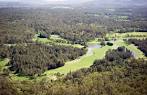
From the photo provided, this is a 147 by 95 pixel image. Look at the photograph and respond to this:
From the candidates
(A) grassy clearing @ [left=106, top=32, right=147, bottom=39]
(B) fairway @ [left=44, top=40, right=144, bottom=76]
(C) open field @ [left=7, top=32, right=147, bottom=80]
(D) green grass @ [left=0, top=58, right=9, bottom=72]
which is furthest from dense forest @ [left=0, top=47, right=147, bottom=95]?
(A) grassy clearing @ [left=106, top=32, right=147, bottom=39]

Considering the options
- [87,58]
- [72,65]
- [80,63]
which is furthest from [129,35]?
[72,65]

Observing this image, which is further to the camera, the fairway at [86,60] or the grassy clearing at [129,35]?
the grassy clearing at [129,35]

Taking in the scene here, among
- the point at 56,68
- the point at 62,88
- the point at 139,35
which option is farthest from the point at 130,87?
the point at 139,35

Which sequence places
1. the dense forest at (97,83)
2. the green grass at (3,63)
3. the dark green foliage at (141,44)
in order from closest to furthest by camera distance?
the dense forest at (97,83) → the green grass at (3,63) → the dark green foliage at (141,44)

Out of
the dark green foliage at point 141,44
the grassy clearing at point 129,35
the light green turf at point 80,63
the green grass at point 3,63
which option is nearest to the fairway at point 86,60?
the light green turf at point 80,63

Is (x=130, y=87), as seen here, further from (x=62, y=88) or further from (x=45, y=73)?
(x=45, y=73)

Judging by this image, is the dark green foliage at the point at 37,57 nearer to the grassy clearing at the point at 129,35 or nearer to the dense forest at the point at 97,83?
the dense forest at the point at 97,83

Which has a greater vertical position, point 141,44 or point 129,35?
point 141,44

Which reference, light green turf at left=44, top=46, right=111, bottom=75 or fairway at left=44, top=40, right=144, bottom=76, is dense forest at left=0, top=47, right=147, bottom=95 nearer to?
light green turf at left=44, top=46, right=111, bottom=75

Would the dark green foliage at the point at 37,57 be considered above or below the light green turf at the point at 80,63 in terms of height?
above

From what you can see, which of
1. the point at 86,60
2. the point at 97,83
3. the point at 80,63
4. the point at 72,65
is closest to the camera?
the point at 97,83

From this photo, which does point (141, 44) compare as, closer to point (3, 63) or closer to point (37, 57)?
point (37, 57)
